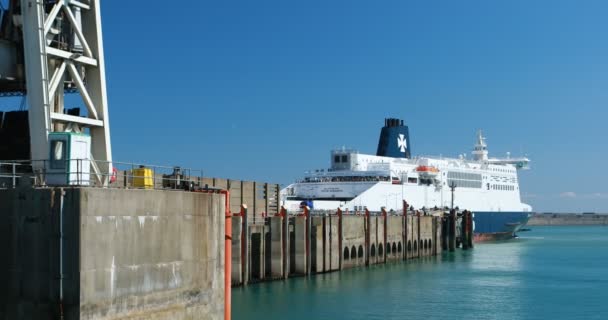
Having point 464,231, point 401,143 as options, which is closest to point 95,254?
point 464,231

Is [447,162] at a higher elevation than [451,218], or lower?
higher

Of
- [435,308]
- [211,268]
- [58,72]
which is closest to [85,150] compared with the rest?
[58,72]

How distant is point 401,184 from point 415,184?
352 centimetres

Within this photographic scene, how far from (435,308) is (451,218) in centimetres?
3732

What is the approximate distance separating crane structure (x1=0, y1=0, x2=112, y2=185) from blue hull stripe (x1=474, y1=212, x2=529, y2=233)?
6706 centimetres

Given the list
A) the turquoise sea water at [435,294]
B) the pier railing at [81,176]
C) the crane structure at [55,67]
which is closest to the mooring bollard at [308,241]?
the turquoise sea water at [435,294]

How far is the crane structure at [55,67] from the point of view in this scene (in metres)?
20.4

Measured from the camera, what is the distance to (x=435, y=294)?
37062 mm

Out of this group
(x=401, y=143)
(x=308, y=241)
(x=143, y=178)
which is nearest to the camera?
(x=143, y=178)

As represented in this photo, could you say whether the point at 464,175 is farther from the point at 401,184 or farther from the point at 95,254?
the point at 95,254

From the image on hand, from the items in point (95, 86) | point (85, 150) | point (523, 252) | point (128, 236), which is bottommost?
point (523, 252)

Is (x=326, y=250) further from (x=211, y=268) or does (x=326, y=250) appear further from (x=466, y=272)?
(x=211, y=268)

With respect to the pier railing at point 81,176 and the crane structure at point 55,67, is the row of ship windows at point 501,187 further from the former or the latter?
the crane structure at point 55,67

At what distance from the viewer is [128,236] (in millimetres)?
17062
